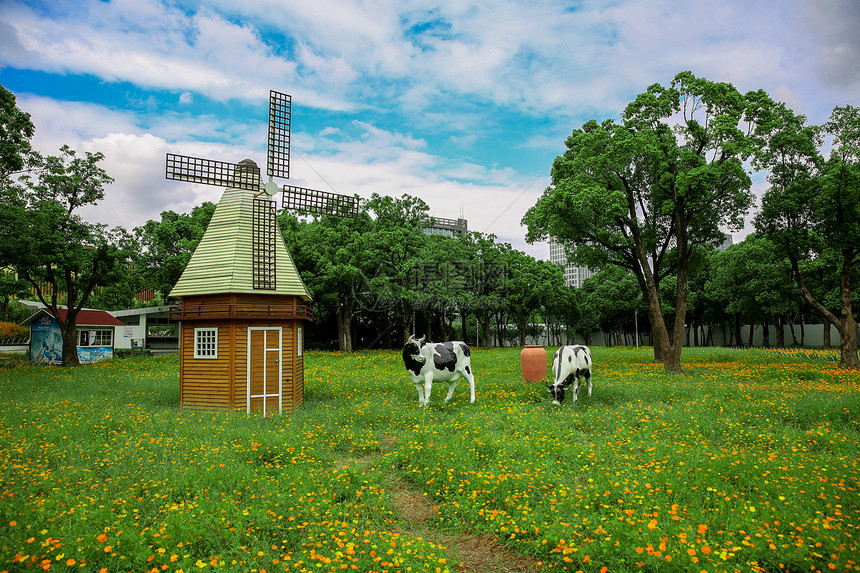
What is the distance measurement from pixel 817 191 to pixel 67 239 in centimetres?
4567

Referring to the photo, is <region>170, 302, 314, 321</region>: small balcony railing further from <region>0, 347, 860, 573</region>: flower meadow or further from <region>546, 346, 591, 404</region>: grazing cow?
<region>546, 346, 591, 404</region>: grazing cow

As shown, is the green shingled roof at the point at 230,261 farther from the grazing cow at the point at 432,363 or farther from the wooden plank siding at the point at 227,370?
the grazing cow at the point at 432,363

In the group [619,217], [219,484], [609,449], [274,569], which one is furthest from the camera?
[619,217]

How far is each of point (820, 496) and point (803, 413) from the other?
715 cm

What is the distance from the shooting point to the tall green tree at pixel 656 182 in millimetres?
23812

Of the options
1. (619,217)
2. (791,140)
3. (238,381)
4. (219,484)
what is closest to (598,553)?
(219,484)

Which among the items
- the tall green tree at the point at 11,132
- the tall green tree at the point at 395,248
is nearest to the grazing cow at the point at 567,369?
the tall green tree at the point at 395,248

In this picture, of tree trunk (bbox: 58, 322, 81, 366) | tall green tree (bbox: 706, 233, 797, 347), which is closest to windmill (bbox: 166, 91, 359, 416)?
tree trunk (bbox: 58, 322, 81, 366)

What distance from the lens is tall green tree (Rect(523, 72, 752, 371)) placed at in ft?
78.1

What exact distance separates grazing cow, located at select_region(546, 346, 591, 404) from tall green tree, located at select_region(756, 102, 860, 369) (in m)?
16.2

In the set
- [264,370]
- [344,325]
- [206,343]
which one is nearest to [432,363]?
[264,370]

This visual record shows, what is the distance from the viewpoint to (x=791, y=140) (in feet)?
78.2

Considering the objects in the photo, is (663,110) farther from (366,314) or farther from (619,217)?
(366,314)

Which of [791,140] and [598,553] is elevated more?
[791,140]
